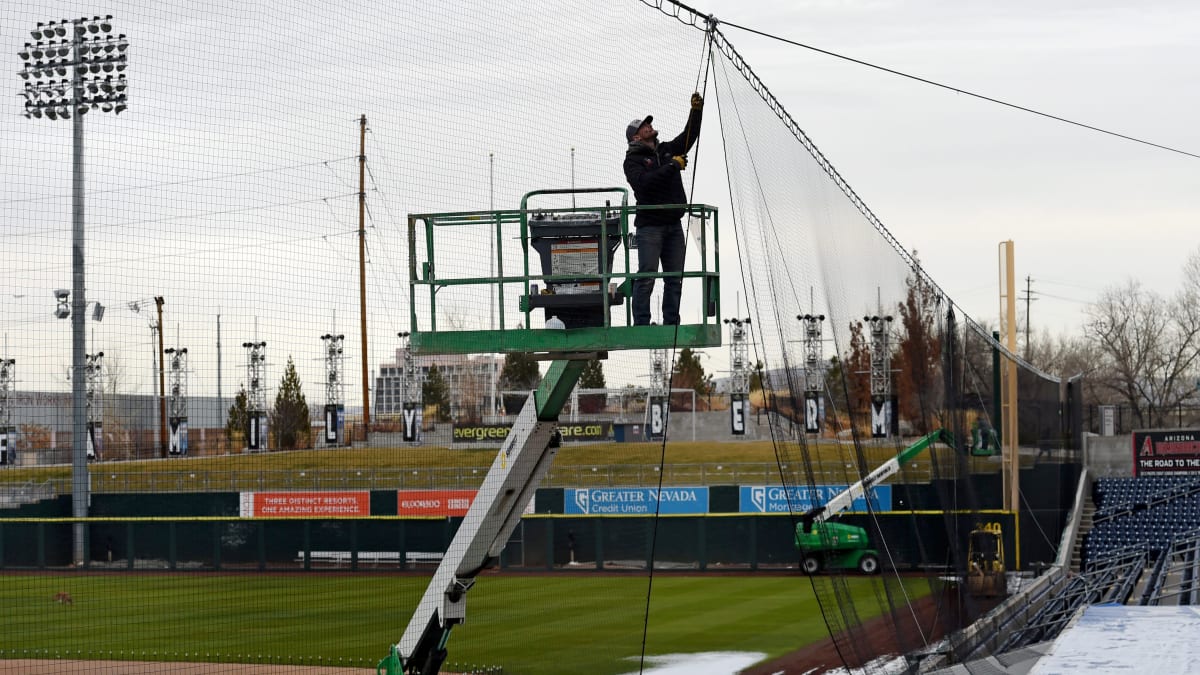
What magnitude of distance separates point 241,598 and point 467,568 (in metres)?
13.0

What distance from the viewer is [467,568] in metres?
9.39

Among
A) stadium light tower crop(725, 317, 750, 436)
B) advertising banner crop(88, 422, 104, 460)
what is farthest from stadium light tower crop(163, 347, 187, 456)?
stadium light tower crop(725, 317, 750, 436)

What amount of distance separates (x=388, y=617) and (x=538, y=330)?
38.5 feet

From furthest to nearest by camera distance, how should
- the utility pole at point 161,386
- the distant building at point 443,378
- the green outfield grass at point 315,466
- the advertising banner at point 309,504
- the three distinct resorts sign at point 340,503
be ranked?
the advertising banner at point 309,504 < the three distinct resorts sign at point 340,503 < the green outfield grass at point 315,466 < the distant building at point 443,378 < the utility pole at point 161,386

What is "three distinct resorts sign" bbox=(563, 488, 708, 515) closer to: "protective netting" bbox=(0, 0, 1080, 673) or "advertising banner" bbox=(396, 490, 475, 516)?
"advertising banner" bbox=(396, 490, 475, 516)

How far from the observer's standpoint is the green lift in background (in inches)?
328

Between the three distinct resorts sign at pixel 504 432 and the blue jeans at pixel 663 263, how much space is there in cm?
1081

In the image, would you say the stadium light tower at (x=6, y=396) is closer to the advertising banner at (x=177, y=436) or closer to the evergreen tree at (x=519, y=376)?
the advertising banner at (x=177, y=436)

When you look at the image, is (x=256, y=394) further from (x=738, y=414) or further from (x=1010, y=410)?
(x=738, y=414)

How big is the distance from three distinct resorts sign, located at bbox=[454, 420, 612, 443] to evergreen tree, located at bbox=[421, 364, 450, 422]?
141cm

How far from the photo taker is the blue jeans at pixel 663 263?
831cm

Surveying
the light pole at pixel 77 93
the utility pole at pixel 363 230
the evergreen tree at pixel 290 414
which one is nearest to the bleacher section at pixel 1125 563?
the utility pole at pixel 363 230

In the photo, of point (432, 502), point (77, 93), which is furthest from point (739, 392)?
point (77, 93)

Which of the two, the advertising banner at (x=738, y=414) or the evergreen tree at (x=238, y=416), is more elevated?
the evergreen tree at (x=238, y=416)
